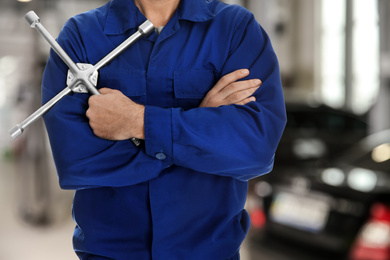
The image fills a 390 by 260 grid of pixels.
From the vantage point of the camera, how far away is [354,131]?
452 cm

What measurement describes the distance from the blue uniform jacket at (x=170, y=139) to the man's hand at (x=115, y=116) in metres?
0.02

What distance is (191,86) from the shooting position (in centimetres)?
114

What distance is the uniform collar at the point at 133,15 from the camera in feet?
3.83

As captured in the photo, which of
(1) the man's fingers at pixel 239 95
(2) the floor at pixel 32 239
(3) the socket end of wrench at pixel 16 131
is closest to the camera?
(3) the socket end of wrench at pixel 16 131

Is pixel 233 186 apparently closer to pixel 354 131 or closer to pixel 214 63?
pixel 214 63

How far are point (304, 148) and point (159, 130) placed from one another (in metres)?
3.29

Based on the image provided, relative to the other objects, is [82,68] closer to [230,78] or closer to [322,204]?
[230,78]

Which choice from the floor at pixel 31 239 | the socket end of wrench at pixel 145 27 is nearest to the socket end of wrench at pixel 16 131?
the socket end of wrench at pixel 145 27

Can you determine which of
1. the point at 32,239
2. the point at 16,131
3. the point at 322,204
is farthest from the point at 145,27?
the point at 32,239

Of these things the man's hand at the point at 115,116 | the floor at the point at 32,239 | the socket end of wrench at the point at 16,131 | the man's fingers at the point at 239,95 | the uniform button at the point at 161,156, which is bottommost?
the floor at the point at 32,239

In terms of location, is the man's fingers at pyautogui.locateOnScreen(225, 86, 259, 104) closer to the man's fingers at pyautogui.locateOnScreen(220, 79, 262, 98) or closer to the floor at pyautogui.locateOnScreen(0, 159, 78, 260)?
the man's fingers at pyautogui.locateOnScreen(220, 79, 262, 98)

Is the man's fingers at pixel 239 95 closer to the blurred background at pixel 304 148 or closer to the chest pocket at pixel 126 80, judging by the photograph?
the chest pocket at pixel 126 80

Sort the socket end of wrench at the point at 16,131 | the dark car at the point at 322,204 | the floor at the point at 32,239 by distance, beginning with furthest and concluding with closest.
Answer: the floor at the point at 32,239, the dark car at the point at 322,204, the socket end of wrench at the point at 16,131

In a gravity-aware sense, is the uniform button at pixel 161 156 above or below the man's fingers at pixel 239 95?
below
